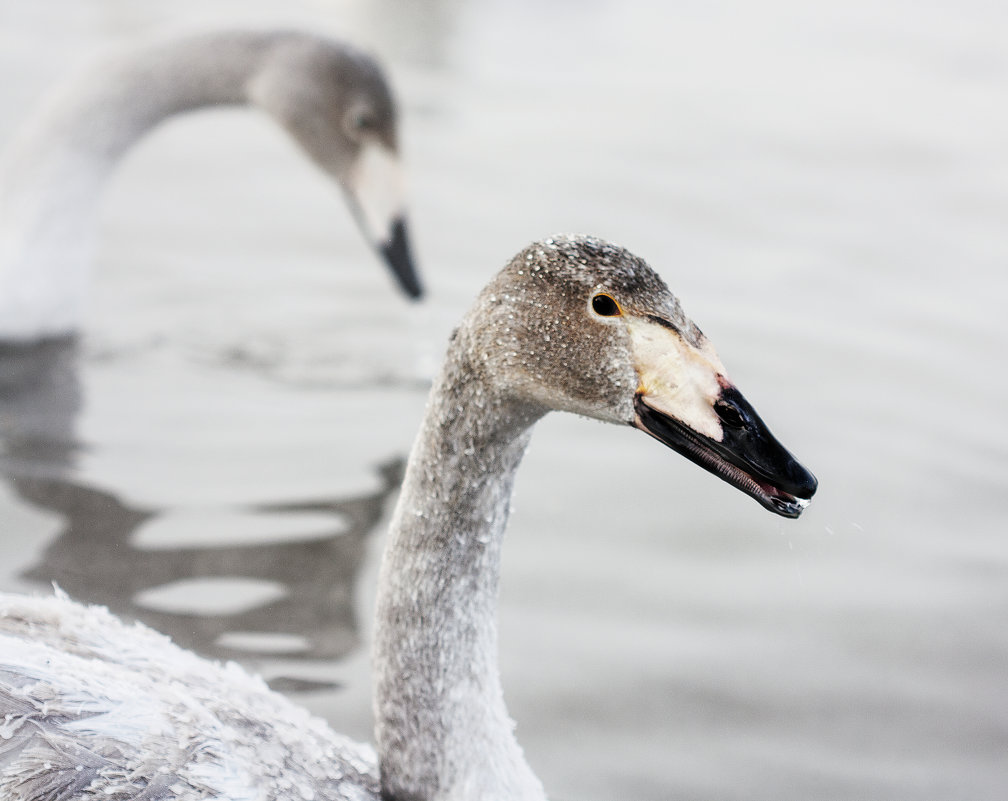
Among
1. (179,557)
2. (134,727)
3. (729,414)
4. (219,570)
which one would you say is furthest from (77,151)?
(729,414)

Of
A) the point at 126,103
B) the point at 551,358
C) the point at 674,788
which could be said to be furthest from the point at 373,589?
the point at 126,103

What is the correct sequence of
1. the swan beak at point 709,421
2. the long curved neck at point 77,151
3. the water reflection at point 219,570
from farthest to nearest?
the long curved neck at point 77,151
the water reflection at point 219,570
the swan beak at point 709,421

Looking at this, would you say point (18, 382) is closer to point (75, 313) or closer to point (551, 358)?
point (75, 313)

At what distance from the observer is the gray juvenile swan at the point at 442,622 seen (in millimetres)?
2492

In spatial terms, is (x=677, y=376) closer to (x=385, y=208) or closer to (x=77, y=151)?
(x=385, y=208)

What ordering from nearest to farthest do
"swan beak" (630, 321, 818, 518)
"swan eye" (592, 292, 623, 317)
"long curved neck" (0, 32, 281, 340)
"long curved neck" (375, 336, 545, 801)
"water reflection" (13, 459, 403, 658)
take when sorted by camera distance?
1. "swan beak" (630, 321, 818, 518)
2. "swan eye" (592, 292, 623, 317)
3. "long curved neck" (375, 336, 545, 801)
4. "water reflection" (13, 459, 403, 658)
5. "long curved neck" (0, 32, 281, 340)

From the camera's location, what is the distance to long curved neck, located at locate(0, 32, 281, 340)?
548 cm

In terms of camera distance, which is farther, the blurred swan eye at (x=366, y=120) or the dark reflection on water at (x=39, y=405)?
the blurred swan eye at (x=366, y=120)

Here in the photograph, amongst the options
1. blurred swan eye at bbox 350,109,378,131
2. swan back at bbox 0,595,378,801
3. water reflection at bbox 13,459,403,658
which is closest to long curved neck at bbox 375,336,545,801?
swan back at bbox 0,595,378,801

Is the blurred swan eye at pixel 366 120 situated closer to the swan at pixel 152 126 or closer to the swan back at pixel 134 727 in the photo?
the swan at pixel 152 126

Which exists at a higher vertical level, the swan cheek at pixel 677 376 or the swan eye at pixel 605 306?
the swan eye at pixel 605 306

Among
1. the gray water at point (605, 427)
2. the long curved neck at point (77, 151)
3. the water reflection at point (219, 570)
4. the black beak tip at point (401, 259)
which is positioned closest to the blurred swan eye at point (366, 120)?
the black beak tip at point (401, 259)

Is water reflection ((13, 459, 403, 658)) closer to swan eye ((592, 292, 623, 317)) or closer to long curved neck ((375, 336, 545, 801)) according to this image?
long curved neck ((375, 336, 545, 801))

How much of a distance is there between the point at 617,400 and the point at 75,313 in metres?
3.58
